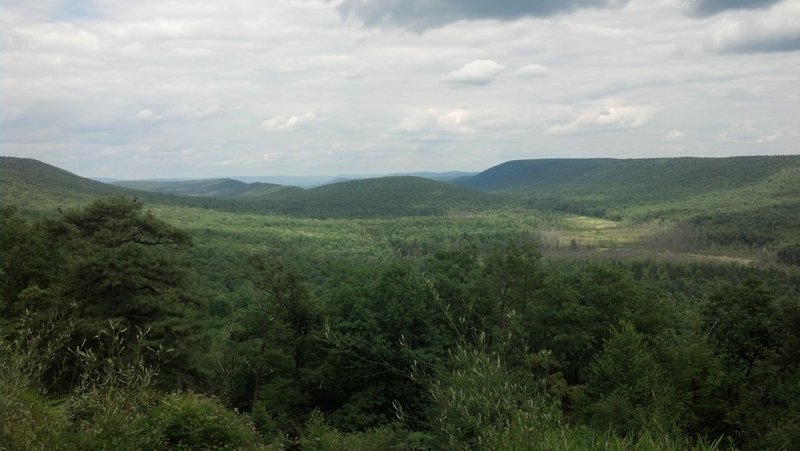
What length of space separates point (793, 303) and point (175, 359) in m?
24.5

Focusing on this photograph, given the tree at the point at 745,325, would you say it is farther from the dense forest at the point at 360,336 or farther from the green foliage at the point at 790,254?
the green foliage at the point at 790,254

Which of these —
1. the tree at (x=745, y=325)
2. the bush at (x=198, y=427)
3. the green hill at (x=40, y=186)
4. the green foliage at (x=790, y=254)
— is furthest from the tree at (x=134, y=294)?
the green foliage at (x=790, y=254)

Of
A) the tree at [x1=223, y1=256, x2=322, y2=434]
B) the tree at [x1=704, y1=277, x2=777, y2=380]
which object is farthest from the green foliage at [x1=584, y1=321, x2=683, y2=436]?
the tree at [x1=223, y1=256, x2=322, y2=434]

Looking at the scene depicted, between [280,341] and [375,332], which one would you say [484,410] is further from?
[280,341]

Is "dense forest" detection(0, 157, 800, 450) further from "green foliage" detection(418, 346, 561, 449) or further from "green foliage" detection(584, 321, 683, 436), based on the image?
"green foliage" detection(418, 346, 561, 449)

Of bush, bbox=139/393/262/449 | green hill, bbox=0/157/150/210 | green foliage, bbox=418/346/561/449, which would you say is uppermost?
green hill, bbox=0/157/150/210

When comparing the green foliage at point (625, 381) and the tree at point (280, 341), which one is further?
the tree at point (280, 341)

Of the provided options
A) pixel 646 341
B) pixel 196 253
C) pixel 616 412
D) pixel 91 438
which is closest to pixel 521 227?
pixel 196 253

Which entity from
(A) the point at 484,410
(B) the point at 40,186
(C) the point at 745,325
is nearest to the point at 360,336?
(C) the point at 745,325

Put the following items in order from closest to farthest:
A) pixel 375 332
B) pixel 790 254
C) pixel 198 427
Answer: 1. pixel 198 427
2. pixel 375 332
3. pixel 790 254

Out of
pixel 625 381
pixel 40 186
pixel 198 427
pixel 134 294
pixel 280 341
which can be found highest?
pixel 40 186

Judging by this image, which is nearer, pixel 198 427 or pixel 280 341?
pixel 198 427

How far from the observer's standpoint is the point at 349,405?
2050 cm

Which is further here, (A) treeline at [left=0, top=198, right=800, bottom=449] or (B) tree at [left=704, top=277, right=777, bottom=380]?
(B) tree at [left=704, top=277, right=777, bottom=380]
